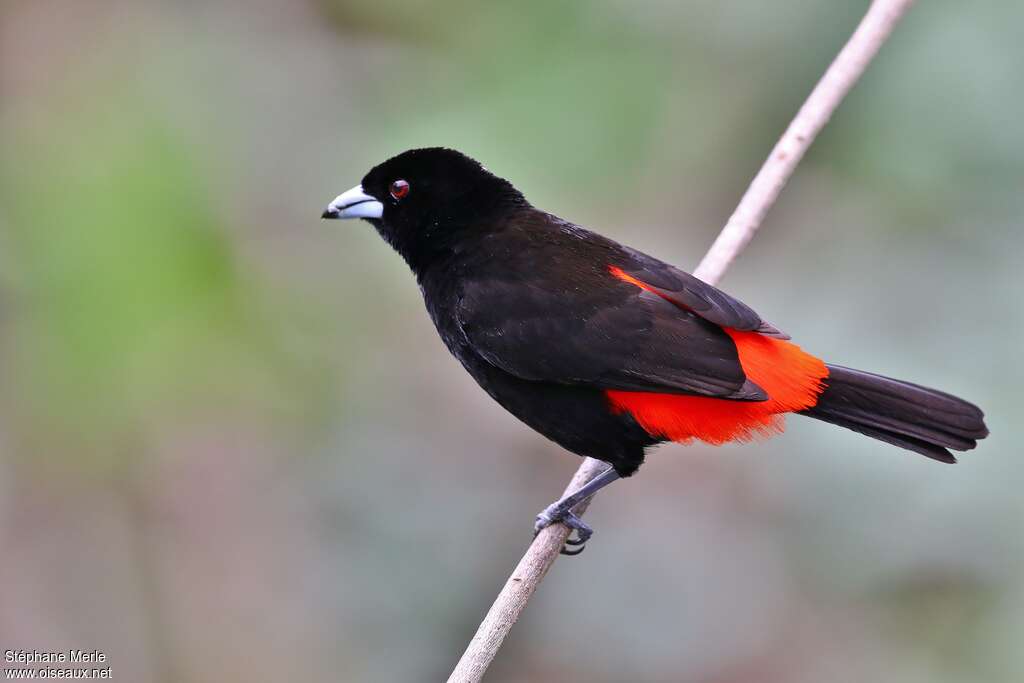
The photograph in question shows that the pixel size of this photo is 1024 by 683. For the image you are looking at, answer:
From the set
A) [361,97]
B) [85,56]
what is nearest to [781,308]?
[361,97]

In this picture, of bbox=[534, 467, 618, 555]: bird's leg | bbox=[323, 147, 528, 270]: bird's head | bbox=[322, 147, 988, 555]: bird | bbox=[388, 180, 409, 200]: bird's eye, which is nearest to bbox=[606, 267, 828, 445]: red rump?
bbox=[322, 147, 988, 555]: bird

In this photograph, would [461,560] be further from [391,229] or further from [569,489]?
[391,229]

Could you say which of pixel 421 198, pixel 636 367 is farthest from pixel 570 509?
pixel 421 198

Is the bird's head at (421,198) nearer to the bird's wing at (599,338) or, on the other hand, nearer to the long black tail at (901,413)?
the bird's wing at (599,338)

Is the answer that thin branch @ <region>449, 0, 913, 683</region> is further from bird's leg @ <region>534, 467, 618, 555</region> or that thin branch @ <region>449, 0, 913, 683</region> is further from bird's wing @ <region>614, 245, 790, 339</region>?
bird's wing @ <region>614, 245, 790, 339</region>

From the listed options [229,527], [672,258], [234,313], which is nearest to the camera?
[234,313]

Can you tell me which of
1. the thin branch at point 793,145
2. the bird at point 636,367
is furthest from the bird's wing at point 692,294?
the thin branch at point 793,145

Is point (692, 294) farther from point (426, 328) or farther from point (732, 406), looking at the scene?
point (426, 328)
